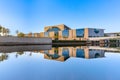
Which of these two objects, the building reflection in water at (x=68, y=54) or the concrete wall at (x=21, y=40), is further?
the concrete wall at (x=21, y=40)

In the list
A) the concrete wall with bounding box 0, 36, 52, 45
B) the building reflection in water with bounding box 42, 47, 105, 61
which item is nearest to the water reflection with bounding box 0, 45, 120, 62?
the building reflection in water with bounding box 42, 47, 105, 61

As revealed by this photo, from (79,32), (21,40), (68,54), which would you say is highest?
(79,32)

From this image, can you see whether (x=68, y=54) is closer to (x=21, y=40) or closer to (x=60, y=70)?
(x=60, y=70)

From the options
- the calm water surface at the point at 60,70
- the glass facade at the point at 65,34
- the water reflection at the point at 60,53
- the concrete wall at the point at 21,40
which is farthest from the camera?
the glass facade at the point at 65,34

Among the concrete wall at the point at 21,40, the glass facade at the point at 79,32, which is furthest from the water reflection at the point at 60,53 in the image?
the glass facade at the point at 79,32

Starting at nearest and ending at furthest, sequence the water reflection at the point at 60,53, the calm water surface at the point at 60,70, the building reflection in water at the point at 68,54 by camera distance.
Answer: the calm water surface at the point at 60,70
the building reflection in water at the point at 68,54
the water reflection at the point at 60,53

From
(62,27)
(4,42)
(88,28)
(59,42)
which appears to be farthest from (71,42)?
(62,27)

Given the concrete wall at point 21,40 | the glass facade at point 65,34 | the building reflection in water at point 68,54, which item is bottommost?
the building reflection in water at point 68,54

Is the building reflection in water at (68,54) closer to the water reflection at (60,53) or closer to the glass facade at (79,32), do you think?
the water reflection at (60,53)

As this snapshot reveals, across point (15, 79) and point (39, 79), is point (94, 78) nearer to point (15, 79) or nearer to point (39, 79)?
point (39, 79)

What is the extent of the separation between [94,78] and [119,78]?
1.93 ft

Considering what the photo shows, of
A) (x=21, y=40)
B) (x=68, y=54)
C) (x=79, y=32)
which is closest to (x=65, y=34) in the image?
(x=79, y=32)

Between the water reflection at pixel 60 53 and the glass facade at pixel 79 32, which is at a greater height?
the glass facade at pixel 79 32

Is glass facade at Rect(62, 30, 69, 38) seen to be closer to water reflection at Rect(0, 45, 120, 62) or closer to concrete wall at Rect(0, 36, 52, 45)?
concrete wall at Rect(0, 36, 52, 45)
